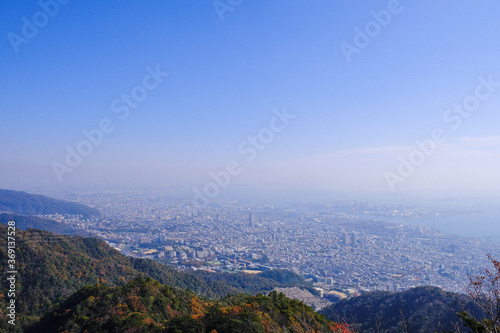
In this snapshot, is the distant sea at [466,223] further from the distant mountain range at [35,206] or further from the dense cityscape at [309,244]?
the distant mountain range at [35,206]

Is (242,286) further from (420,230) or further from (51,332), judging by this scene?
(420,230)

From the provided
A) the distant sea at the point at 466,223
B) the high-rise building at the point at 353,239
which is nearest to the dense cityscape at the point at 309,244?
the high-rise building at the point at 353,239

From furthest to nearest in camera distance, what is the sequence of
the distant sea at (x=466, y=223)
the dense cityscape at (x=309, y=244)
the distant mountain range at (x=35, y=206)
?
the distant mountain range at (x=35, y=206), the distant sea at (x=466, y=223), the dense cityscape at (x=309, y=244)

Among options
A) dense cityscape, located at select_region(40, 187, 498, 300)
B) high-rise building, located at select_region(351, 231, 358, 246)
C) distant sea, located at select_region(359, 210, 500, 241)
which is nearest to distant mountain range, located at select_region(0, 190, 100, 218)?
dense cityscape, located at select_region(40, 187, 498, 300)

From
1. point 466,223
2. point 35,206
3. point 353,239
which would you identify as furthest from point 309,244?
point 35,206

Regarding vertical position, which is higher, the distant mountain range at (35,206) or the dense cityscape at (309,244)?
the distant mountain range at (35,206)

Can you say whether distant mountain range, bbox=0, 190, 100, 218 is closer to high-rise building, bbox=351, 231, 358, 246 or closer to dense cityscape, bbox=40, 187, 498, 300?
dense cityscape, bbox=40, 187, 498, 300

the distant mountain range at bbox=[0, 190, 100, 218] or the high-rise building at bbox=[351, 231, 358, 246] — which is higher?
the distant mountain range at bbox=[0, 190, 100, 218]

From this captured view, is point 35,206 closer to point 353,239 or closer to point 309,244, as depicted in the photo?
point 309,244
